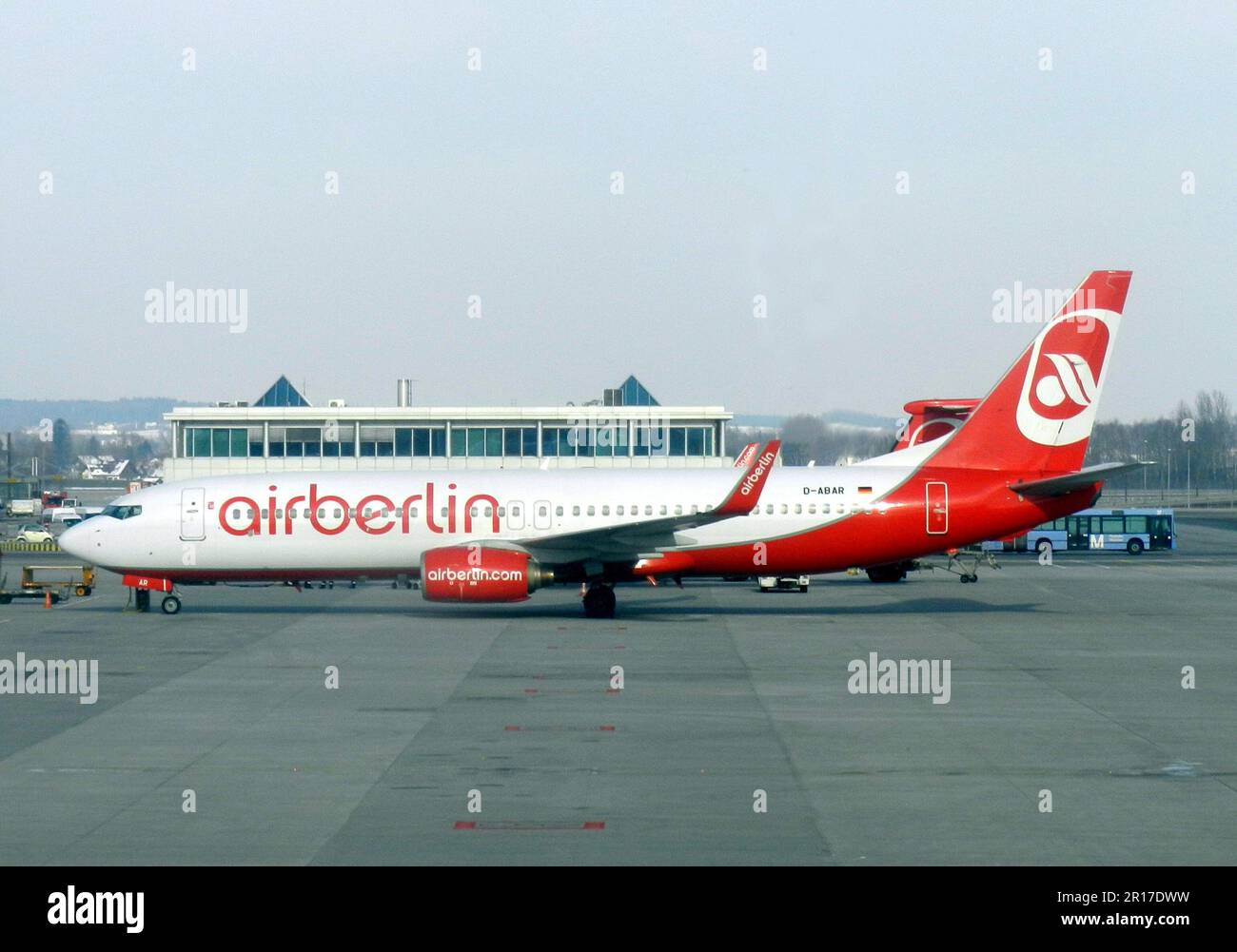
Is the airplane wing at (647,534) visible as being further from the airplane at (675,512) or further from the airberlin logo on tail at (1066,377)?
the airberlin logo on tail at (1066,377)

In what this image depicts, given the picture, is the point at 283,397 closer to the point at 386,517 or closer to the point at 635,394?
the point at 635,394

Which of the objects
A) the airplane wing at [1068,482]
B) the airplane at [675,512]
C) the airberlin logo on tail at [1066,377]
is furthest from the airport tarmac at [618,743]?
the airberlin logo on tail at [1066,377]

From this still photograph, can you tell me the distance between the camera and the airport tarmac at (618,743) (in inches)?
544

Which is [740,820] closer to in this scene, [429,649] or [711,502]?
[429,649]

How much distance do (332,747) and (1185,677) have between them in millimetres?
16012

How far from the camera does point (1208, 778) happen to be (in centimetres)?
1680

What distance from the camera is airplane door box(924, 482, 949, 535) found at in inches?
1448

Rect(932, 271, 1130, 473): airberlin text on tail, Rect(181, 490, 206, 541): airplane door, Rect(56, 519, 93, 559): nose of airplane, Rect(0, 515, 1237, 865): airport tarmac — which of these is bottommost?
Rect(0, 515, 1237, 865): airport tarmac

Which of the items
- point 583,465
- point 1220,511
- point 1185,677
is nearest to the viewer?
point 1185,677

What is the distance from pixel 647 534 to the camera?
36188mm

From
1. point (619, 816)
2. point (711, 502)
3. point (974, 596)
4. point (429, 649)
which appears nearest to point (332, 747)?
point (619, 816)

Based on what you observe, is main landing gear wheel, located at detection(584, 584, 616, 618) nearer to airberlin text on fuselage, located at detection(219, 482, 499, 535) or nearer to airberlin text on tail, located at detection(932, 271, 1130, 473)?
airberlin text on fuselage, located at detection(219, 482, 499, 535)

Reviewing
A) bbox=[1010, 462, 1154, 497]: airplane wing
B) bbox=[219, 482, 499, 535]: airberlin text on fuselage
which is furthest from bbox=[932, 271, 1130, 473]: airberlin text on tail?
bbox=[219, 482, 499, 535]: airberlin text on fuselage

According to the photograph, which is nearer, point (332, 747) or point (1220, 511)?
point (332, 747)
